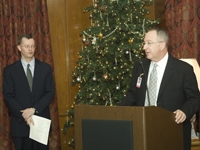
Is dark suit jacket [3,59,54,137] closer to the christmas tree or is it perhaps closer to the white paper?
the white paper

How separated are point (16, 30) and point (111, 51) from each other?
1.59 m

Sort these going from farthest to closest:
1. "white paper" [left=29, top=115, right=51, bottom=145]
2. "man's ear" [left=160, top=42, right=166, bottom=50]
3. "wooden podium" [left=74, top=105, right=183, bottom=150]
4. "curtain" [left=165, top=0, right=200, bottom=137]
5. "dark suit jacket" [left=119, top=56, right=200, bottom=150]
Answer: "curtain" [left=165, top=0, right=200, bottom=137] → "white paper" [left=29, top=115, right=51, bottom=145] → "man's ear" [left=160, top=42, right=166, bottom=50] → "dark suit jacket" [left=119, top=56, right=200, bottom=150] → "wooden podium" [left=74, top=105, right=183, bottom=150]

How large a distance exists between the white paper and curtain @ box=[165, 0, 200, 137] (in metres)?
2.58

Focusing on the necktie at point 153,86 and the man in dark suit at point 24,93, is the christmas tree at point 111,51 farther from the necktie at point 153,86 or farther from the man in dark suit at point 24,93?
the necktie at point 153,86

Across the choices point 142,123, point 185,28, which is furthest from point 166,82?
point 185,28

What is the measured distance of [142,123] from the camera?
273 centimetres

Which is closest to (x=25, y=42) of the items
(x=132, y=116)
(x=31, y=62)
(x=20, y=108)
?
(x=31, y=62)

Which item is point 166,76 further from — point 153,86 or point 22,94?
point 22,94

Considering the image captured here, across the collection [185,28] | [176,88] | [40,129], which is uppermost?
[185,28]

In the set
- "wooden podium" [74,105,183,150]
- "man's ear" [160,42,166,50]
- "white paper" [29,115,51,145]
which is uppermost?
"man's ear" [160,42,166,50]

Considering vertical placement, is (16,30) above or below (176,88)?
above

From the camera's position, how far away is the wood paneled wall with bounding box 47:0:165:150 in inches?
262

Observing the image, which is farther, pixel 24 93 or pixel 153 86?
pixel 24 93

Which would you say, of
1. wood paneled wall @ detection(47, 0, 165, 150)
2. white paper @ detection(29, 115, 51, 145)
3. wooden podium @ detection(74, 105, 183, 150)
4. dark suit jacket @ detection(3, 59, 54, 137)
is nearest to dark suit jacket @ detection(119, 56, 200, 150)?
wooden podium @ detection(74, 105, 183, 150)
